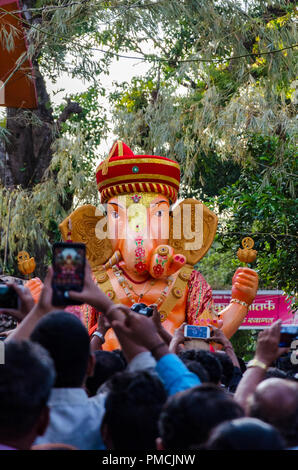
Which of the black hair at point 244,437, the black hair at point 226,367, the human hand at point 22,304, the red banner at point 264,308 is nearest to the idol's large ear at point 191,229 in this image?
the black hair at point 226,367

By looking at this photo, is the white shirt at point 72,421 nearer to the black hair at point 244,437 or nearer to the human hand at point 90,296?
the human hand at point 90,296

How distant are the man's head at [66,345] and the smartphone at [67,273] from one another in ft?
0.32

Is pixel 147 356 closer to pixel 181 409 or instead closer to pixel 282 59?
pixel 181 409

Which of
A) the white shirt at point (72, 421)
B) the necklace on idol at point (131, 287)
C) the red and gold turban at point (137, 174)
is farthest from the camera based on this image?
the red and gold turban at point (137, 174)

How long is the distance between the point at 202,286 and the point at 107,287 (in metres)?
→ 0.91

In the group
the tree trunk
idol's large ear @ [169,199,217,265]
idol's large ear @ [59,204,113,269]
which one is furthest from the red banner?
idol's large ear @ [59,204,113,269]

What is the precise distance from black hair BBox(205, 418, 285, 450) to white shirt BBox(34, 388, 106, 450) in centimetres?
72

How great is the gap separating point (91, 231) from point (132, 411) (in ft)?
16.4

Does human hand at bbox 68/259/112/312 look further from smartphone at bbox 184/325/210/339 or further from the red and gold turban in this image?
the red and gold turban

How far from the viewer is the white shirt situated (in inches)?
93.0

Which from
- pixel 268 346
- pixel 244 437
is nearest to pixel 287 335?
pixel 268 346

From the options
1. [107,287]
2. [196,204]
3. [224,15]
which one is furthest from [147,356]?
[224,15]

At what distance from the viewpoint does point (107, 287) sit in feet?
22.1

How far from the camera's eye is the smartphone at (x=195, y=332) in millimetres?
4324
